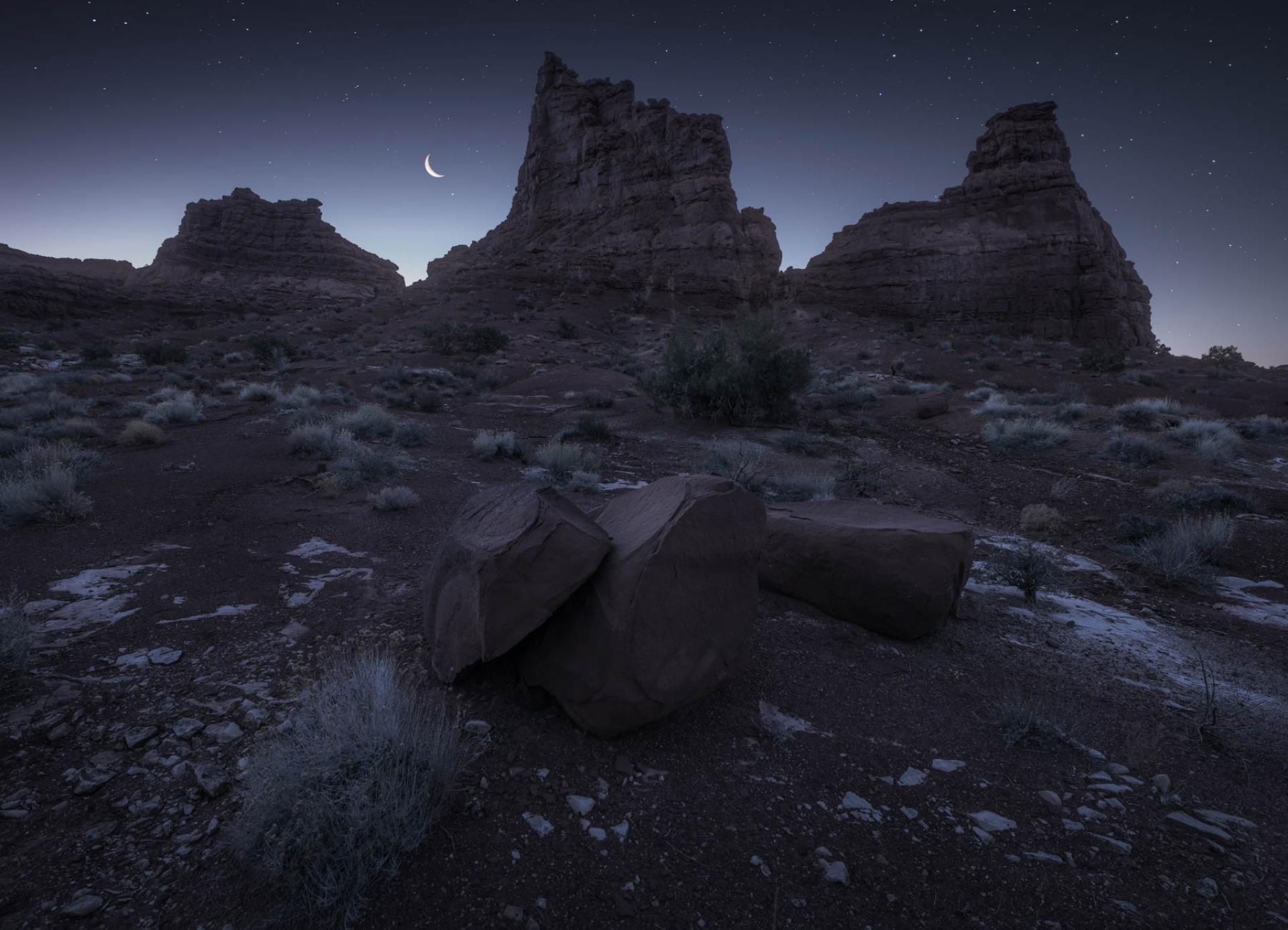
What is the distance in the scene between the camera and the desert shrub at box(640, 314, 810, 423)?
47.8ft

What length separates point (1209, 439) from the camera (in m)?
11.2

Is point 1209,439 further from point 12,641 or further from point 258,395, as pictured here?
point 258,395

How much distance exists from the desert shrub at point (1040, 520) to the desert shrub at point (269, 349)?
27824 mm

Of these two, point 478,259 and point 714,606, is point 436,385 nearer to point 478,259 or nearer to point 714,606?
point 714,606

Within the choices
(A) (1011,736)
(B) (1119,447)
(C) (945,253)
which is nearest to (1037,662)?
(A) (1011,736)

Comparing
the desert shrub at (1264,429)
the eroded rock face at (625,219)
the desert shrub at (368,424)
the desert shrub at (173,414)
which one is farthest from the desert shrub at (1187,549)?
the eroded rock face at (625,219)

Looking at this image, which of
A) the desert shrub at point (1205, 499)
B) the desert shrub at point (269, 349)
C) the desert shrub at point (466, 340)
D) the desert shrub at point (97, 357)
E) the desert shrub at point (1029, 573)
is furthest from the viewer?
the desert shrub at point (466, 340)

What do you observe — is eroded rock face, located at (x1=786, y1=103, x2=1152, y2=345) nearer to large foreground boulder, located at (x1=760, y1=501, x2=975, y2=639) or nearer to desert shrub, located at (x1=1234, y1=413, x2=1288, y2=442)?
desert shrub, located at (x1=1234, y1=413, x2=1288, y2=442)

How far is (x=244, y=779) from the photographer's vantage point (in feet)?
8.34

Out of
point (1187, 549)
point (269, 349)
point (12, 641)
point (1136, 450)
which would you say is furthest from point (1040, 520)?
point (269, 349)

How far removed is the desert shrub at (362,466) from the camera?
25.6 feet

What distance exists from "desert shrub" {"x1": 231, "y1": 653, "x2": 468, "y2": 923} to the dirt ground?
0.11 m

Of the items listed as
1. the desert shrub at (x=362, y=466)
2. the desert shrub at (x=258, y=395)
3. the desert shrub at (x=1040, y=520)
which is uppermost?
the desert shrub at (x=258, y=395)

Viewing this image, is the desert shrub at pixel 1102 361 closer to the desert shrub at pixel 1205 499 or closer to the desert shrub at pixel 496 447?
the desert shrub at pixel 1205 499
